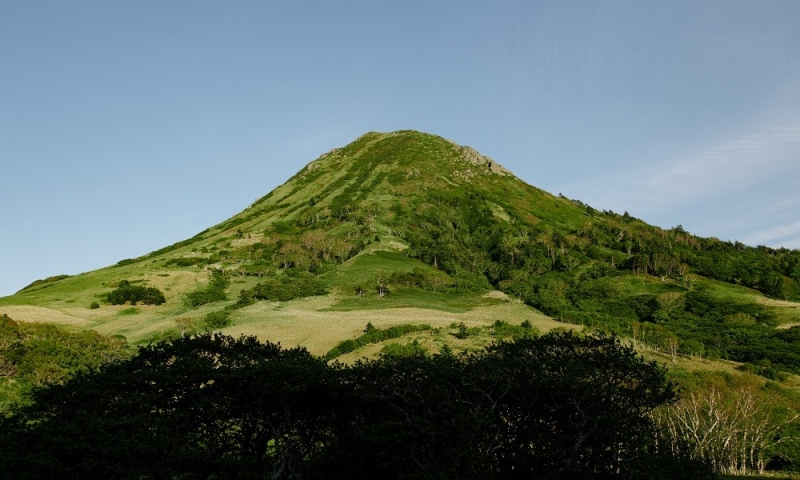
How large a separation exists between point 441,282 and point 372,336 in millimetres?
50807

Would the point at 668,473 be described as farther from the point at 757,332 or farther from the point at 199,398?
the point at 757,332

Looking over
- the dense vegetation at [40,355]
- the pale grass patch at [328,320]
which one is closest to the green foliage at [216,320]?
the pale grass patch at [328,320]

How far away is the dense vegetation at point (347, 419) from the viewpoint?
18391 millimetres

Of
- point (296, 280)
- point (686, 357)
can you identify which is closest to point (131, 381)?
point (686, 357)

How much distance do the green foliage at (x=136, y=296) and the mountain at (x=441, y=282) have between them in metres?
0.47

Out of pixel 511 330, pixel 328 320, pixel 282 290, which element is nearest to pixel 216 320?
pixel 328 320

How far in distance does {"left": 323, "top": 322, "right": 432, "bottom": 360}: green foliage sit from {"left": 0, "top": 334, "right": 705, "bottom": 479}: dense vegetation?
41841mm

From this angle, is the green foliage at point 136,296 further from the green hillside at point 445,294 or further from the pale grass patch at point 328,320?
the pale grass patch at point 328,320

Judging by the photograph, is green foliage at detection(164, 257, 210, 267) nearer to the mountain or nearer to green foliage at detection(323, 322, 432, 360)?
the mountain

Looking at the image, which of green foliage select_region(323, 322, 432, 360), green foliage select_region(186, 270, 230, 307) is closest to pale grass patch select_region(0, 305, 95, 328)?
green foliage select_region(186, 270, 230, 307)

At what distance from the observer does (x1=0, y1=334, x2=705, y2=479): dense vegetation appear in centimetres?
1839

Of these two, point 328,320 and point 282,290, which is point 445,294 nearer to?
point 328,320

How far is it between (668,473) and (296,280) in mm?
106229

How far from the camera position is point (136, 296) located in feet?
362
